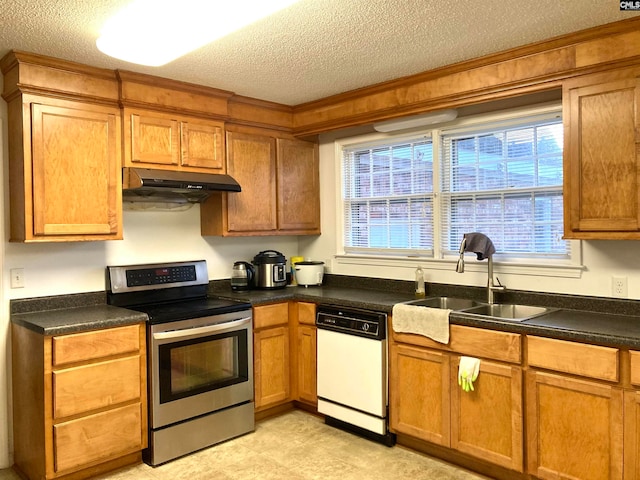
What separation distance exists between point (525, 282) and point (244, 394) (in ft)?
6.46

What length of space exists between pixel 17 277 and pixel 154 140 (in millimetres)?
1166

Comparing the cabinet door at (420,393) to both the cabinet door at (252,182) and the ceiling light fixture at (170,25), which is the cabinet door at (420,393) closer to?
the cabinet door at (252,182)

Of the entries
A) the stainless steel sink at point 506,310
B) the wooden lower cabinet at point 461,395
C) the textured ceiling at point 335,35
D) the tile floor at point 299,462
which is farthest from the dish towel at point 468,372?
the textured ceiling at point 335,35

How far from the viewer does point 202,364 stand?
10.8 feet

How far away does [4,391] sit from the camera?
3.08 meters

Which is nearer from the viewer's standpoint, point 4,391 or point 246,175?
point 4,391

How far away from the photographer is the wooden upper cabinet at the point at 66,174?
285 cm

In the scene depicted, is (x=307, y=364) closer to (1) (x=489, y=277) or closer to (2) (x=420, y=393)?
(2) (x=420, y=393)

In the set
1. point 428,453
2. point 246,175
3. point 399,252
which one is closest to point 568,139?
point 399,252

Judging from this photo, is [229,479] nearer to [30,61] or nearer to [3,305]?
[3,305]

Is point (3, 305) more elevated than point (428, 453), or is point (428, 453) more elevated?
point (3, 305)

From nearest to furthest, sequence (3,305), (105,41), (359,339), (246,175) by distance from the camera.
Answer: (105,41) < (3,305) < (359,339) < (246,175)

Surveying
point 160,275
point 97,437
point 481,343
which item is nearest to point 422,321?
point 481,343

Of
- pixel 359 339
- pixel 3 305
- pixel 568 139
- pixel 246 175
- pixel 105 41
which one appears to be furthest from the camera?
pixel 246 175
